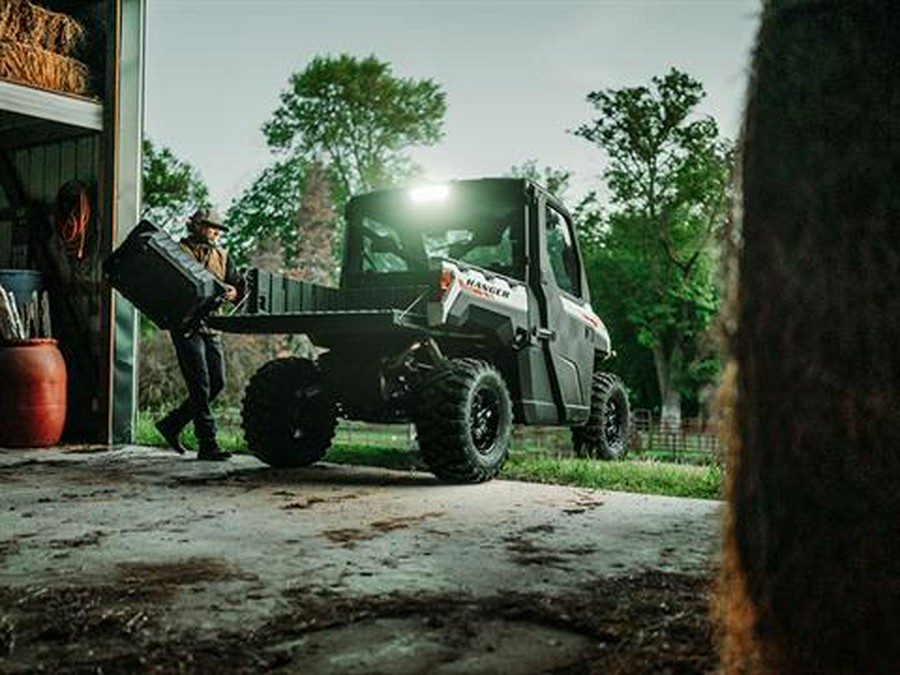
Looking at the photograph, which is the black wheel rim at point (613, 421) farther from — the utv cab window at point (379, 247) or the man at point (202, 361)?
the man at point (202, 361)

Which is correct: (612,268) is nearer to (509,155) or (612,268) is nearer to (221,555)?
(509,155)

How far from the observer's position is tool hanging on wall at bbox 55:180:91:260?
7.82 m

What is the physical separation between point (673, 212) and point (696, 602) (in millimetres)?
23324

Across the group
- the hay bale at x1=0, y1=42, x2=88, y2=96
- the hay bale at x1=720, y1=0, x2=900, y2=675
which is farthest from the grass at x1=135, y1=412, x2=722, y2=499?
the hay bale at x1=720, y1=0, x2=900, y2=675

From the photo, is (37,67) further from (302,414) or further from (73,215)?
(302,414)

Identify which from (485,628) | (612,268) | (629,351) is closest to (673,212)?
(612,268)

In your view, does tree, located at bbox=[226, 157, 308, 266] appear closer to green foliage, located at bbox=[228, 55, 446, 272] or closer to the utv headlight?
green foliage, located at bbox=[228, 55, 446, 272]

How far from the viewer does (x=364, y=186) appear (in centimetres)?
2480

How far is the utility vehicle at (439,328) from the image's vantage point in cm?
532

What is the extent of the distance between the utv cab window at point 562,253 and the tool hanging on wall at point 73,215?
4158 millimetres

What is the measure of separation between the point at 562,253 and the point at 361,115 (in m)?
20.0

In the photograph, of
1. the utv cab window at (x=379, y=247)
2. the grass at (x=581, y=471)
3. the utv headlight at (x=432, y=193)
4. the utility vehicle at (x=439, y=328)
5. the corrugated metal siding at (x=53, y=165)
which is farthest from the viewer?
the corrugated metal siding at (x=53, y=165)

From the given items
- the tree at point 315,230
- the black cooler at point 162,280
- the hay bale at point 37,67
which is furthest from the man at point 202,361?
the tree at point 315,230

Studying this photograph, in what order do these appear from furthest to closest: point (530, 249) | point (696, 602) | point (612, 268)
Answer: point (612, 268), point (530, 249), point (696, 602)
